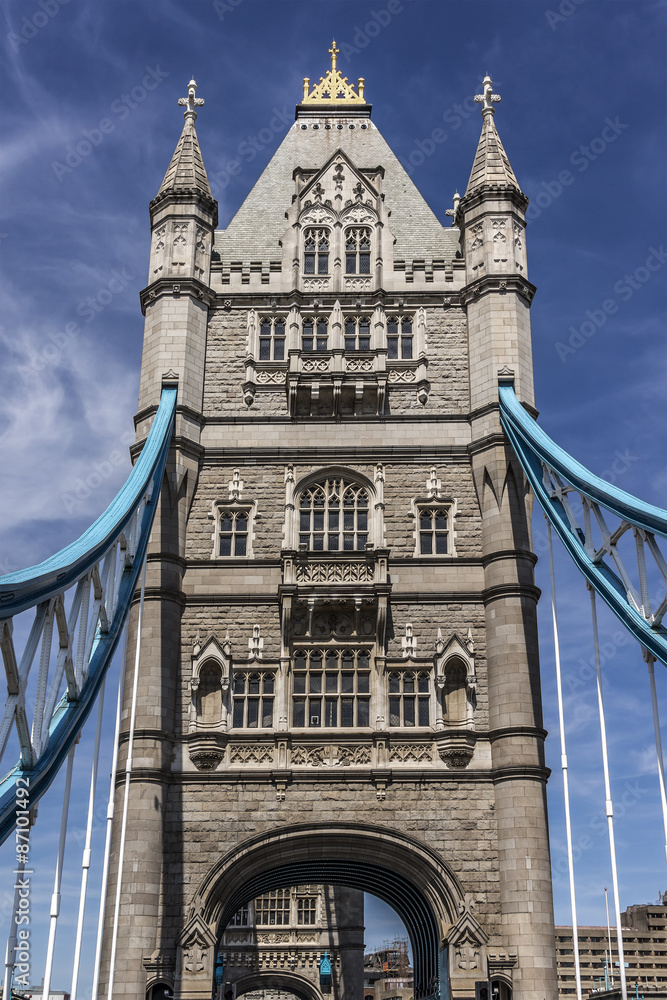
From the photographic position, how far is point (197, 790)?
2430 cm

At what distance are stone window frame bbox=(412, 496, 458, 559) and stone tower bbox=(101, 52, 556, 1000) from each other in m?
0.05

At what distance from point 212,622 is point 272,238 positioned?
39.8ft

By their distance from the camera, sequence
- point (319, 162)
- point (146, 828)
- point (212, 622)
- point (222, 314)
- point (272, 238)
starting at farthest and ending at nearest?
1. point (319, 162)
2. point (272, 238)
3. point (222, 314)
4. point (212, 622)
5. point (146, 828)

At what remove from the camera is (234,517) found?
27156 millimetres

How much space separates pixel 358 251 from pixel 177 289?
524cm

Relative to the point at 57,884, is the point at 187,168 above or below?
above

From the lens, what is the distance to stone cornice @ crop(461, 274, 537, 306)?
28.9 metres

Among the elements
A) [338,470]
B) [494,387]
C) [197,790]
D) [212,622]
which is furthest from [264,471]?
[197,790]

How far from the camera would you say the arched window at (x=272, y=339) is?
96.3 feet

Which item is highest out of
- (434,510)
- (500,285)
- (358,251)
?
(358,251)

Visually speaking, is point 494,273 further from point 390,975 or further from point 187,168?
point 390,975

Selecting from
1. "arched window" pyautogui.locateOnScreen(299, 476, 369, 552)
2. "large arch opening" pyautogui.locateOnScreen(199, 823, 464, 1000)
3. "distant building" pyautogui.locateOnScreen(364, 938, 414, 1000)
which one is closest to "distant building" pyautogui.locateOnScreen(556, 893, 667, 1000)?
"distant building" pyautogui.locateOnScreen(364, 938, 414, 1000)

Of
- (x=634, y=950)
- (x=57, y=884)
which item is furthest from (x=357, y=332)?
(x=634, y=950)

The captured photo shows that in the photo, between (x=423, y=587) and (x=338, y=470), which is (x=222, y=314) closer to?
A: (x=338, y=470)
